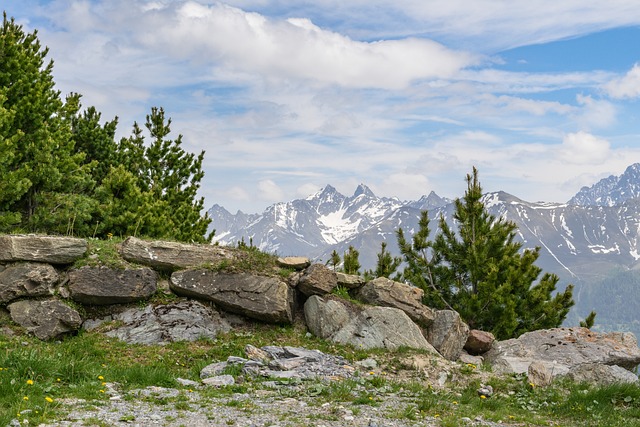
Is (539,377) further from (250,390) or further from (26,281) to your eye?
(26,281)

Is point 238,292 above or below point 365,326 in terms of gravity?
above

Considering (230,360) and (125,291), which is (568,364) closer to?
(230,360)

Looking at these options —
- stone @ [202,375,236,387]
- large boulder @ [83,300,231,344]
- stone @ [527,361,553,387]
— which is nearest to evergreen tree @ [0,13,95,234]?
large boulder @ [83,300,231,344]

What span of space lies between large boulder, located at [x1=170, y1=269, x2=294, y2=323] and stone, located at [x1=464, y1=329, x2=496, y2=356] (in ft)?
25.4

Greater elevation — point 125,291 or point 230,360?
point 125,291

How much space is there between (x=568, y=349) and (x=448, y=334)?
23.8ft

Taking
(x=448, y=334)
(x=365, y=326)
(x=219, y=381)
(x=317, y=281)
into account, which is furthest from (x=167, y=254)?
(x=448, y=334)

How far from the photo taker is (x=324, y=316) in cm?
1916

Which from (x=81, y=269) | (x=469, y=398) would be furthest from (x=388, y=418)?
(x=81, y=269)

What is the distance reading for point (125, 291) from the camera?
18.2 meters

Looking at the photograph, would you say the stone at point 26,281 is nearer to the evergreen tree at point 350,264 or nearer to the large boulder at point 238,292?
the large boulder at point 238,292

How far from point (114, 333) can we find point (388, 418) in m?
9.91

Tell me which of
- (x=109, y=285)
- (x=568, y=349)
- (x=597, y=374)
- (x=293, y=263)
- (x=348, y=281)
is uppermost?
(x=293, y=263)

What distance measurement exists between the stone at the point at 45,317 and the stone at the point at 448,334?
12.2 meters
